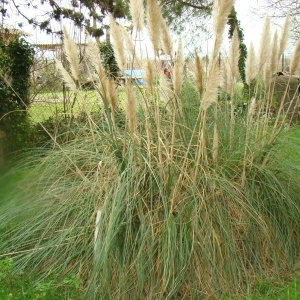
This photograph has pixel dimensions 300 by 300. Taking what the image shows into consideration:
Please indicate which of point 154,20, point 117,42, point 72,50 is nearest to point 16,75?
point 72,50

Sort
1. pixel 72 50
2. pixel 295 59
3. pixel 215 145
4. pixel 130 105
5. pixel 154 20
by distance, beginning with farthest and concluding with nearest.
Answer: pixel 295 59 < pixel 72 50 < pixel 215 145 < pixel 154 20 < pixel 130 105

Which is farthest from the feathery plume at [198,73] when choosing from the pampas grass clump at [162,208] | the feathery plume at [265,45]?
the feathery plume at [265,45]

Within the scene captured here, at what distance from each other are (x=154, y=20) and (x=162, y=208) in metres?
1.16

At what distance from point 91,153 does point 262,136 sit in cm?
131

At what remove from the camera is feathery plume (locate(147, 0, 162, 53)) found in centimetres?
279

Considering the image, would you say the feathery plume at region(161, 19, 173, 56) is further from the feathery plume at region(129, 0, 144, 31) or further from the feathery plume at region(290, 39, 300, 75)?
the feathery plume at region(290, 39, 300, 75)

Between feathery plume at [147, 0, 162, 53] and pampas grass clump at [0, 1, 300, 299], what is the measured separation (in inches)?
1.1

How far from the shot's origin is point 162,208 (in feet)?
9.32

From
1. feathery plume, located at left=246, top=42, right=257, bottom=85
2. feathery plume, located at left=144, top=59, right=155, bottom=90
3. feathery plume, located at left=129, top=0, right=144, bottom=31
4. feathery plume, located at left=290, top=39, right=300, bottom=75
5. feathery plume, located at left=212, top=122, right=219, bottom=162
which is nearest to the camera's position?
feathery plume, located at left=129, top=0, right=144, bottom=31

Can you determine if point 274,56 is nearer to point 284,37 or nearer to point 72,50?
point 284,37

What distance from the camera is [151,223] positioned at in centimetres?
269

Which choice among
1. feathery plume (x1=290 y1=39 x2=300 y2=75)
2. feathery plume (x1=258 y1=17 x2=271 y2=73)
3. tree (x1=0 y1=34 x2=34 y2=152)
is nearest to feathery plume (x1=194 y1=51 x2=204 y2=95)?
feathery plume (x1=258 y1=17 x2=271 y2=73)

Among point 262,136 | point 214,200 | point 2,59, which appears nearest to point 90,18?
point 2,59

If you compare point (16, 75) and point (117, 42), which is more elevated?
point (117, 42)
